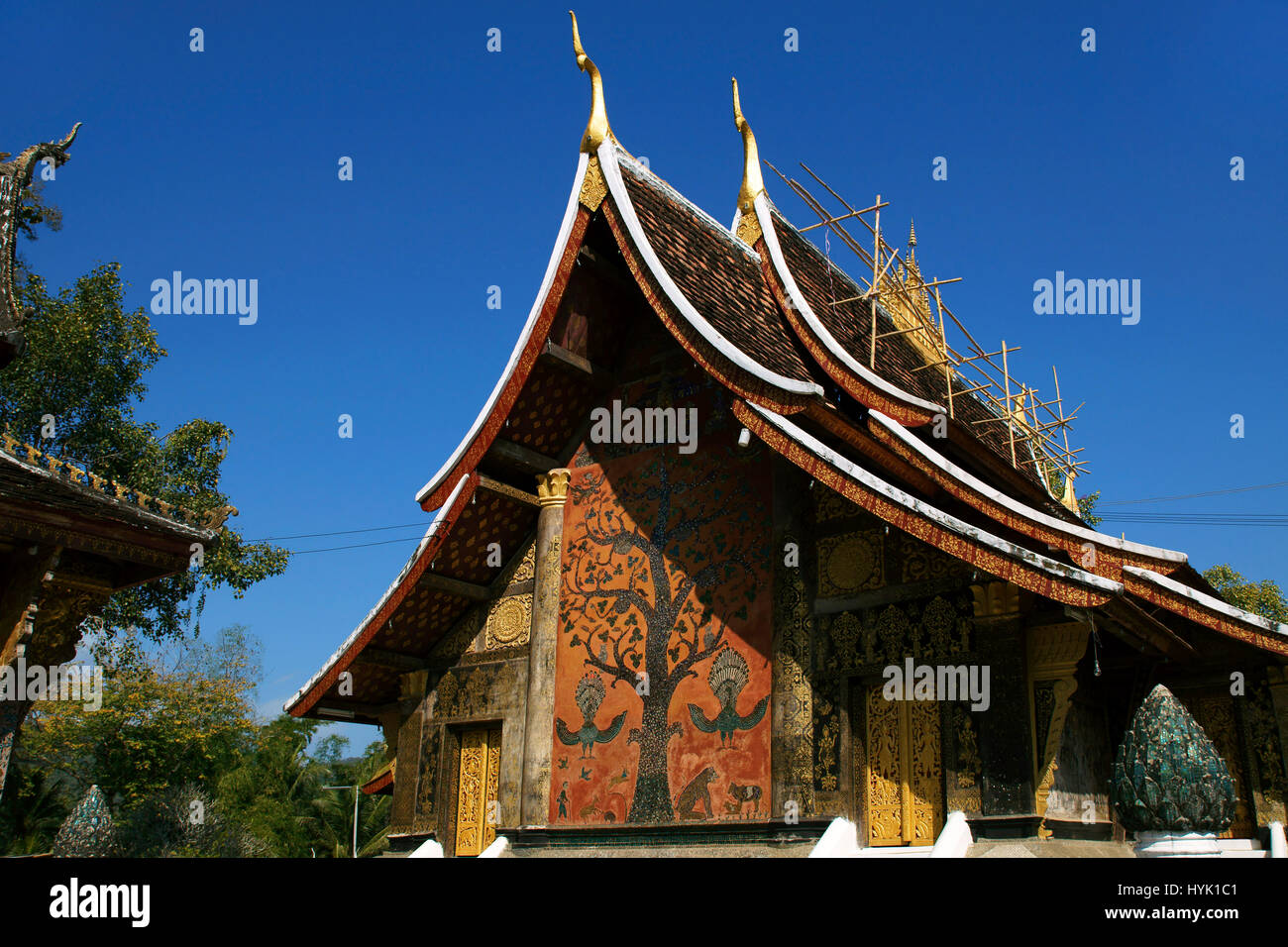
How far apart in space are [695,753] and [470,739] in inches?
112

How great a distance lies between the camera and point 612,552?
10047mm

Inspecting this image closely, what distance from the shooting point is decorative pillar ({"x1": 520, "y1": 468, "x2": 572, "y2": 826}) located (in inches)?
381

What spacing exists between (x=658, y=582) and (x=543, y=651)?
132cm

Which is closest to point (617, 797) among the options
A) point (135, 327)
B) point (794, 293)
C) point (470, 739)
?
point (470, 739)

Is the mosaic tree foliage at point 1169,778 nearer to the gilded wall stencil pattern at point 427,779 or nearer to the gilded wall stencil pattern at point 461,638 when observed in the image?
the gilded wall stencil pattern at point 461,638

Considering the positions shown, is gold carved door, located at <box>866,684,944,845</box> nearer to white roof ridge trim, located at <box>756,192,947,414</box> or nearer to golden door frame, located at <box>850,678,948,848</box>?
golden door frame, located at <box>850,678,948,848</box>

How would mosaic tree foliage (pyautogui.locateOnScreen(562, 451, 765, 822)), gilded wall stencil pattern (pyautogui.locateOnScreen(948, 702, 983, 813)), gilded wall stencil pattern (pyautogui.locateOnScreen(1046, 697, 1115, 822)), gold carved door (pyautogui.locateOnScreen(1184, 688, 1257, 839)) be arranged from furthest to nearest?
mosaic tree foliage (pyautogui.locateOnScreen(562, 451, 765, 822))
gold carved door (pyautogui.locateOnScreen(1184, 688, 1257, 839))
gilded wall stencil pattern (pyautogui.locateOnScreen(1046, 697, 1115, 822))
gilded wall stencil pattern (pyautogui.locateOnScreen(948, 702, 983, 813))

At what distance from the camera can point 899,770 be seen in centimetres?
794

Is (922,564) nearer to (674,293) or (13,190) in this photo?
(674,293)

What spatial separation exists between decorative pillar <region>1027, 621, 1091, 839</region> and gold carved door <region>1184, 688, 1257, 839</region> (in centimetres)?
157

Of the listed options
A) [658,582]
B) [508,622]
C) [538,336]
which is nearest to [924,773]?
[658,582]

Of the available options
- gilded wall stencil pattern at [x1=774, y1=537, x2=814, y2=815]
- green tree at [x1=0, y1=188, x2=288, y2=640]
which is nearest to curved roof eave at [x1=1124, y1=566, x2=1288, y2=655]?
gilded wall stencil pattern at [x1=774, y1=537, x2=814, y2=815]
